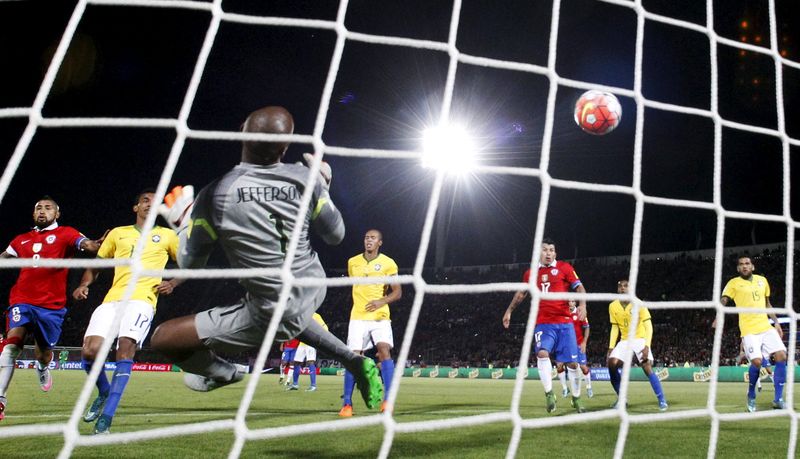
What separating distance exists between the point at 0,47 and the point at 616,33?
55.8 ft

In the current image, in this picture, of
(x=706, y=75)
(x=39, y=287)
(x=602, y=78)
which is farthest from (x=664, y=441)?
(x=602, y=78)

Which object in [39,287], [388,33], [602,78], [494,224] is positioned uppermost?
[388,33]

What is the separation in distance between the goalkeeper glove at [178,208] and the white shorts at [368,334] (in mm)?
3239

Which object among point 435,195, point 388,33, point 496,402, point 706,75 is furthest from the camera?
point 388,33

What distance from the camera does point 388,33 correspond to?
19.8 meters

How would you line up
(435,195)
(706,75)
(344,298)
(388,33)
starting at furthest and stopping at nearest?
(344,298)
(388,33)
(706,75)
(435,195)

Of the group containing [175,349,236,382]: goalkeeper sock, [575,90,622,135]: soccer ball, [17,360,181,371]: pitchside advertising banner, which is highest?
[575,90,622,135]: soccer ball

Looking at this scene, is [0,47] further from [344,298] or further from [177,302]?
[344,298]

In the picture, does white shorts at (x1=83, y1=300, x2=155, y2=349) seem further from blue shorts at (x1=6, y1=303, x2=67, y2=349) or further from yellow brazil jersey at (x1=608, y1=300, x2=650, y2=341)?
yellow brazil jersey at (x1=608, y1=300, x2=650, y2=341)

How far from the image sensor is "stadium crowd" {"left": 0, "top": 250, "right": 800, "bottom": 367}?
16.9m

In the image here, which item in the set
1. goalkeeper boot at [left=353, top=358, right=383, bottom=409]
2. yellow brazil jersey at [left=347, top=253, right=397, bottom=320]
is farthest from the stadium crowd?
goalkeeper boot at [left=353, top=358, right=383, bottom=409]

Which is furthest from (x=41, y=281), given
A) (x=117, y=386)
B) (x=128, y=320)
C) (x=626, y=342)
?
Answer: (x=626, y=342)

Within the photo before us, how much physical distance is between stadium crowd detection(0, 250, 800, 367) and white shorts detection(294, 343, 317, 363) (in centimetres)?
1073

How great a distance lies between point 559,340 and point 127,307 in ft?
12.4
